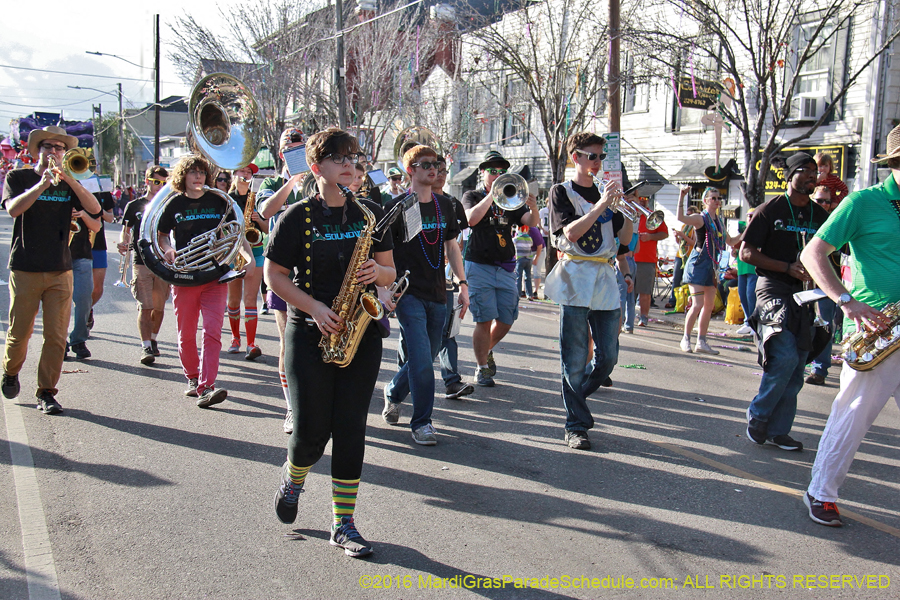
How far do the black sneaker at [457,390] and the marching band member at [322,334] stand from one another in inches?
112

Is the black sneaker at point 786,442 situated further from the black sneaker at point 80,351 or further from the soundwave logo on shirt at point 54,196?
the black sneaker at point 80,351

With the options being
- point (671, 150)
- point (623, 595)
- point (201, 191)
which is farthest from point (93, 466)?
point (671, 150)

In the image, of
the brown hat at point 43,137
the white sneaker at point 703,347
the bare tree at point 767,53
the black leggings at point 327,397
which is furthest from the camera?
the bare tree at point 767,53

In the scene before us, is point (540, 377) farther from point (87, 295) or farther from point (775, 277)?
point (87, 295)

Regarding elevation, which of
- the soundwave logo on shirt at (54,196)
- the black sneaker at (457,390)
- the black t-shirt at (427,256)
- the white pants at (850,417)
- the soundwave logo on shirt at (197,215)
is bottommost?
the black sneaker at (457,390)

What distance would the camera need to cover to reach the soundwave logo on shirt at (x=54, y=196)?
18.1 ft

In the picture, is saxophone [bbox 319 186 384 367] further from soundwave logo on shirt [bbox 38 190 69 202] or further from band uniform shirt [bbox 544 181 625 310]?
soundwave logo on shirt [bbox 38 190 69 202]

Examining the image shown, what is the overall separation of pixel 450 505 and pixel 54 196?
380cm

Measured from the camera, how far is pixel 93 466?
4.46m

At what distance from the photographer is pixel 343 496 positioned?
135 inches

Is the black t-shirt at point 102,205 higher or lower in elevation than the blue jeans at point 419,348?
higher

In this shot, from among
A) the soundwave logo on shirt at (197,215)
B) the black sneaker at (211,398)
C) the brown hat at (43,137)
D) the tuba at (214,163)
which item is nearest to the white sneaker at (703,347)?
the tuba at (214,163)

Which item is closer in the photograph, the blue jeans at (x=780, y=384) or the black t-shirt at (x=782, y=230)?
the blue jeans at (x=780, y=384)

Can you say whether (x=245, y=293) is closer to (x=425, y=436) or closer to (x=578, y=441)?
(x=425, y=436)
